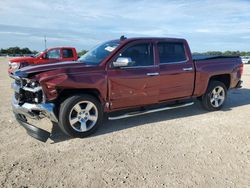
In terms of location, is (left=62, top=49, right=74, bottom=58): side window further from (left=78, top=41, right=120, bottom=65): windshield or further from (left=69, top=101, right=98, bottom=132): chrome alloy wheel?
(left=69, top=101, right=98, bottom=132): chrome alloy wheel

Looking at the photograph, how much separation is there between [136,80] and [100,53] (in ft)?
3.19

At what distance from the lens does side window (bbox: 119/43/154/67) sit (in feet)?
17.8

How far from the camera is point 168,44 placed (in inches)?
241

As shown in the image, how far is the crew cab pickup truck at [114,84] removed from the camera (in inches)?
181

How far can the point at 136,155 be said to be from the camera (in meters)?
4.08

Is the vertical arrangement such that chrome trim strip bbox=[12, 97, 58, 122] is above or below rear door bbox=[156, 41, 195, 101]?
below

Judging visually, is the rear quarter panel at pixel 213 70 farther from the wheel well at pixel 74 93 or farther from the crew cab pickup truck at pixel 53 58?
the crew cab pickup truck at pixel 53 58

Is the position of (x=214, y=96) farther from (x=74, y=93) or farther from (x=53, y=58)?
(x=53, y=58)

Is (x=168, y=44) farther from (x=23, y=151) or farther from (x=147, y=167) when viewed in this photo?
(x=23, y=151)

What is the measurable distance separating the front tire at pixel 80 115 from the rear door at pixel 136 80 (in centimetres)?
42

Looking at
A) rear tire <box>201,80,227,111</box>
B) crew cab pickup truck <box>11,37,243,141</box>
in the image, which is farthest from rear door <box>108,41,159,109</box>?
rear tire <box>201,80,227,111</box>

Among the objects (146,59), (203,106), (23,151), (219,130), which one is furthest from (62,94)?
(203,106)

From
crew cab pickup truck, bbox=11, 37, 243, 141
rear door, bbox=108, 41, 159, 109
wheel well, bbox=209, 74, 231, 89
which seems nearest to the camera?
crew cab pickup truck, bbox=11, 37, 243, 141

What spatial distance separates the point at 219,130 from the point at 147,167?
2259 mm
